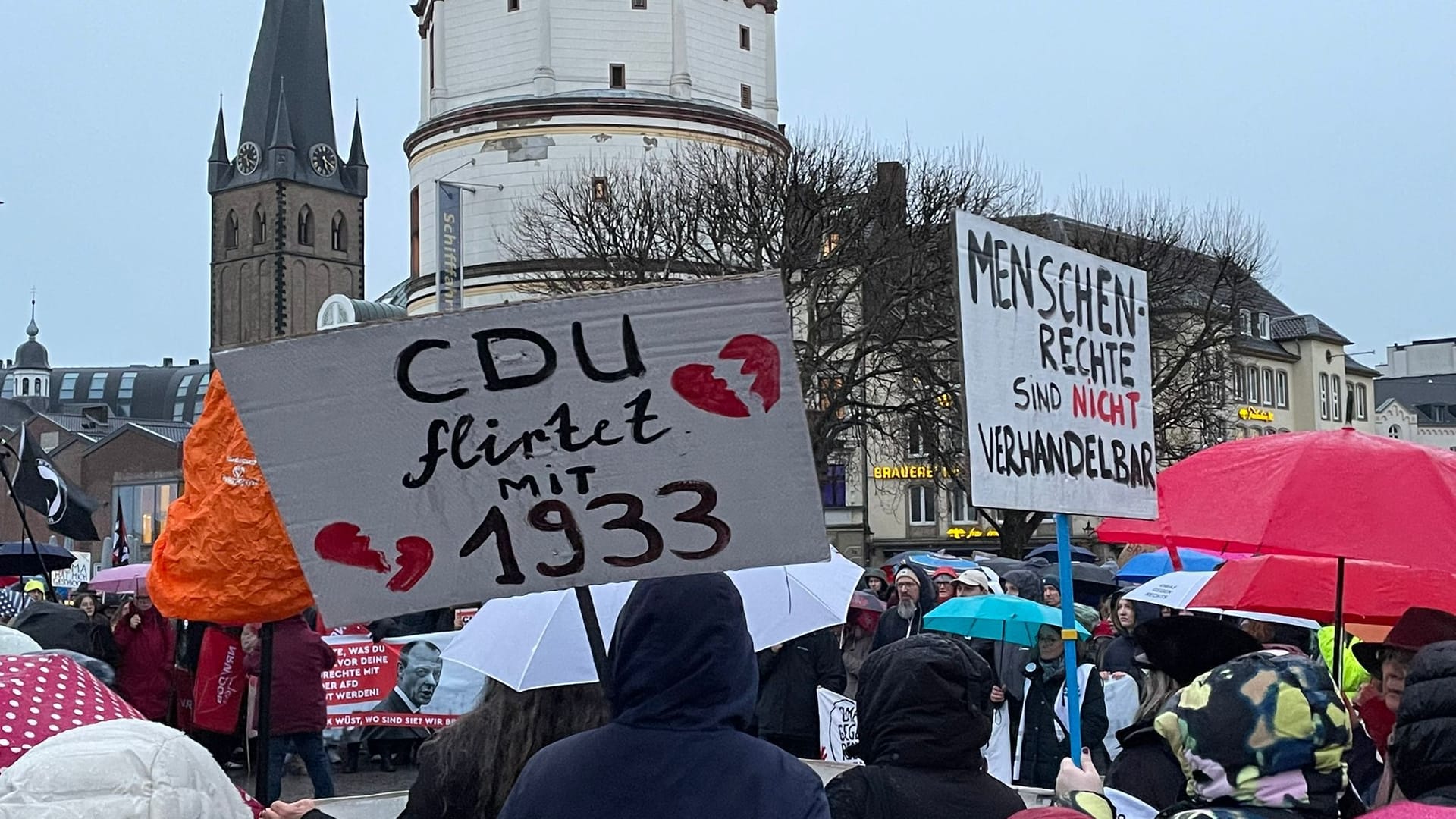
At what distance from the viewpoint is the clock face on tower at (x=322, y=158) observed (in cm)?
12519

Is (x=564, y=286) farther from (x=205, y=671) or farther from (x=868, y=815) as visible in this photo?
(x=868, y=815)

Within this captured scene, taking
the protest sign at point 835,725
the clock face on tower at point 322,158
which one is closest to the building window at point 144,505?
the clock face on tower at point 322,158

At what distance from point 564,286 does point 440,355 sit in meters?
35.7

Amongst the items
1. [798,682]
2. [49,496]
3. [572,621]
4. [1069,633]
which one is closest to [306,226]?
[49,496]

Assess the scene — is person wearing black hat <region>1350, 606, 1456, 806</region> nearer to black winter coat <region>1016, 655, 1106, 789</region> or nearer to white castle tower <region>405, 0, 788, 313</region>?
black winter coat <region>1016, 655, 1106, 789</region>

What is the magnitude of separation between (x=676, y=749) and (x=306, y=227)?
130867 mm

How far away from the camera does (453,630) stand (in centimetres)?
1622

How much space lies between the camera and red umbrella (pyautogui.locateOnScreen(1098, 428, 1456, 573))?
6.12 metres

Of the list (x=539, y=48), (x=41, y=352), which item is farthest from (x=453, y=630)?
(x=41, y=352)

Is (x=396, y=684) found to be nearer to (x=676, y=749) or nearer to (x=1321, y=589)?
(x=1321, y=589)

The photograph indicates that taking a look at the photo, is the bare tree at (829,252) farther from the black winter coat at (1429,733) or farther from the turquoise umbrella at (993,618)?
the black winter coat at (1429,733)

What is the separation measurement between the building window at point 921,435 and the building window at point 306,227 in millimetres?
96413

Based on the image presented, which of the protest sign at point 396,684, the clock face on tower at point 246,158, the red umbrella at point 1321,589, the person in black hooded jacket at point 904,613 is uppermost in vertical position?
the clock face on tower at point 246,158

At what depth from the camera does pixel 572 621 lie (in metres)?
6.09
